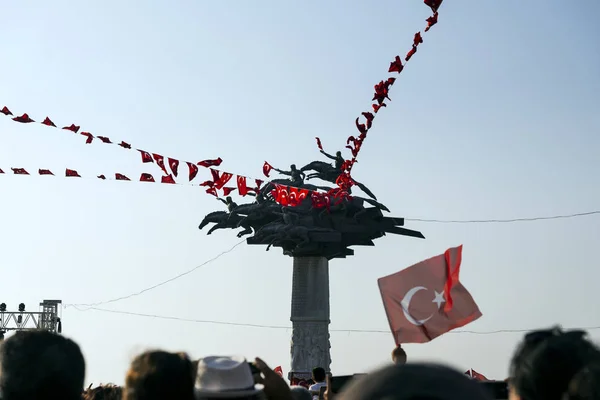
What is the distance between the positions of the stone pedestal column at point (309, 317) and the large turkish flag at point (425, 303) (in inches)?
1145

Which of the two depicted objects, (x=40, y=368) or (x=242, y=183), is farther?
(x=242, y=183)

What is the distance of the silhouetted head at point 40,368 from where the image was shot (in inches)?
136

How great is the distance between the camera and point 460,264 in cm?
965

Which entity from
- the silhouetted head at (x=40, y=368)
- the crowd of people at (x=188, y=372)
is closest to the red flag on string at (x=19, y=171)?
the crowd of people at (x=188, y=372)

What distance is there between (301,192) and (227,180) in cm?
367

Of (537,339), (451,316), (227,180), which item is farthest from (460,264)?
(227,180)

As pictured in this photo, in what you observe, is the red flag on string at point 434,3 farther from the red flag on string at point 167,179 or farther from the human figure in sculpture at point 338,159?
the human figure in sculpture at point 338,159

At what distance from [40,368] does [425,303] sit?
20.2 ft

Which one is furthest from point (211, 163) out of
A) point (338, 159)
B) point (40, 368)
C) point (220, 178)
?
point (40, 368)

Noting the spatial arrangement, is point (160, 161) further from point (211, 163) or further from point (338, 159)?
point (338, 159)

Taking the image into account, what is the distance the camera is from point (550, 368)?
3070 millimetres

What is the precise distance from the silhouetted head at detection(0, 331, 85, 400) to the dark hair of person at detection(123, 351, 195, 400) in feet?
0.65

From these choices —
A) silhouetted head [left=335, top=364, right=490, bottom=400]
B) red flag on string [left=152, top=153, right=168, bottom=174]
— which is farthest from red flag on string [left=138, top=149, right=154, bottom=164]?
silhouetted head [left=335, top=364, right=490, bottom=400]

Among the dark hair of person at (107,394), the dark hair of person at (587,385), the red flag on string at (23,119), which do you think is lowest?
the dark hair of person at (107,394)
